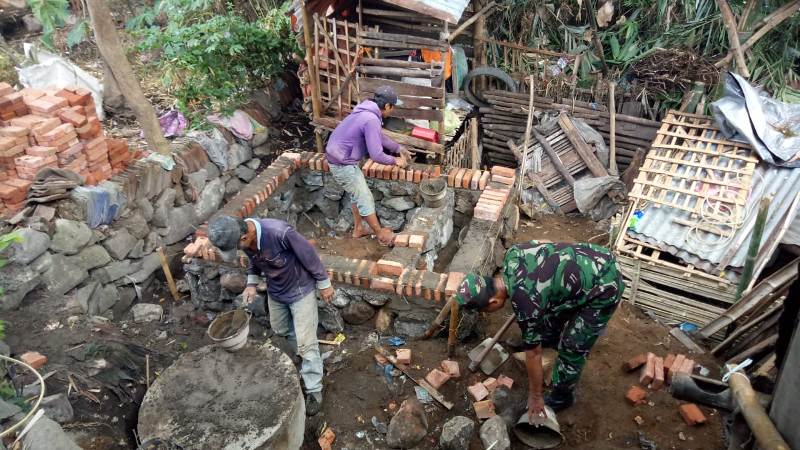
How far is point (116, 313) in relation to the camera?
5273mm

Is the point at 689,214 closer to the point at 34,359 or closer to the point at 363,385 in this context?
the point at 363,385

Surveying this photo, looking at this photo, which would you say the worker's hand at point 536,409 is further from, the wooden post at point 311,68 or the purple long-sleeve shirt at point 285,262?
the wooden post at point 311,68

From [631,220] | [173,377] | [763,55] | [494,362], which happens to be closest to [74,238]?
[173,377]

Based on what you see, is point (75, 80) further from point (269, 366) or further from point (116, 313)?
point (269, 366)

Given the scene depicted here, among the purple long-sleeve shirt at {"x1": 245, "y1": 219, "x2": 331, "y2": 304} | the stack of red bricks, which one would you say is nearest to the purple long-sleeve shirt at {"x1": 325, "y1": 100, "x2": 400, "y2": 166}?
the purple long-sleeve shirt at {"x1": 245, "y1": 219, "x2": 331, "y2": 304}

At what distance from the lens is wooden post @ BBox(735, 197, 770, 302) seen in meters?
4.57

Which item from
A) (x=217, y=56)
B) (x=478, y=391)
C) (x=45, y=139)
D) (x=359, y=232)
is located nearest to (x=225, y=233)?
(x=478, y=391)

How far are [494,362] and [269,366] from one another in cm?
179

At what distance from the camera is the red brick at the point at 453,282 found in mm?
4252

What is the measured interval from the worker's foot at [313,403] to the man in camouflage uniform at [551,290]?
1.54 metres

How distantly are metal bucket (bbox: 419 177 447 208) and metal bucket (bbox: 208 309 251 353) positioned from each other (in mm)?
2418

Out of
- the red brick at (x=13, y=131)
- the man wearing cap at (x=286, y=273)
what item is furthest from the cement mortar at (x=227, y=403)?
the red brick at (x=13, y=131)

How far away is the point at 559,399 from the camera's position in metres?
3.85

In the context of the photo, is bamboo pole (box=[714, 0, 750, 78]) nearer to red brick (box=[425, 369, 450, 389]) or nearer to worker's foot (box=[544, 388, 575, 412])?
worker's foot (box=[544, 388, 575, 412])
